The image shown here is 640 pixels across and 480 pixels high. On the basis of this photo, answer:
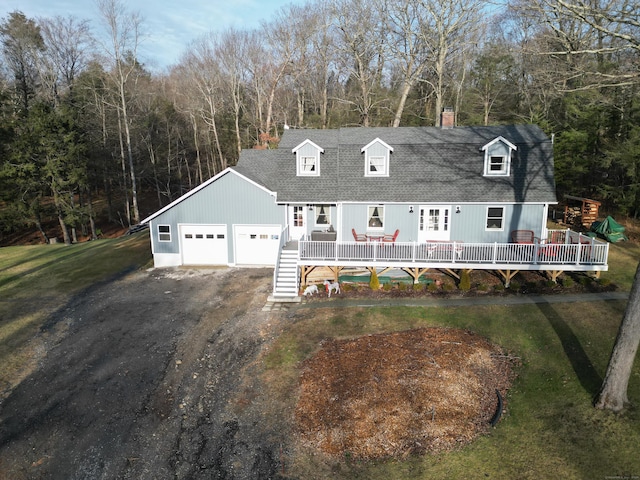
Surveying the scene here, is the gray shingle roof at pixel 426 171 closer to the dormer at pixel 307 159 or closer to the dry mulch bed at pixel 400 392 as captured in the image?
the dormer at pixel 307 159

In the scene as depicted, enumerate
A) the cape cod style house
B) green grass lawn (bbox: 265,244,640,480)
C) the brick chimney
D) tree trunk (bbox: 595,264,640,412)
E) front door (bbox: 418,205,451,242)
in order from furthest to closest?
the brick chimney < front door (bbox: 418,205,451,242) < the cape cod style house < tree trunk (bbox: 595,264,640,412) < green grass lawn (bbox: 265,244,640,480)

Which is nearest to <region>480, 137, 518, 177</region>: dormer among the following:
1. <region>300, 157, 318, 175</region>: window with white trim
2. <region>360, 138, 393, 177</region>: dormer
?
<region>360, 138, 393, 177</region>: dormer

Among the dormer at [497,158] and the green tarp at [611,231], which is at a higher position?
the dormer at [497,158]

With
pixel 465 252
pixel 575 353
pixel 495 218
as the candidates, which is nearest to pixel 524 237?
pixel 495 218

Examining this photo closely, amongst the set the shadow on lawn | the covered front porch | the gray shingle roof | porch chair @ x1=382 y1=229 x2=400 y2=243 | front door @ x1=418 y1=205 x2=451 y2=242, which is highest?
the gray shingle roof

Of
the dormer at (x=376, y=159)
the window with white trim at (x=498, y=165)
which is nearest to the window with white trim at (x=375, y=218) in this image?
the dormer at (x=376, y=159)

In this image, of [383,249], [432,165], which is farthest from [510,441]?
[432,165]

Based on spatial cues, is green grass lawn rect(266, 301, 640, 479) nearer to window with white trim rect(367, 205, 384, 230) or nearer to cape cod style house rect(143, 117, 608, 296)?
cape cod style house rect(143, 117, 608, 296)
